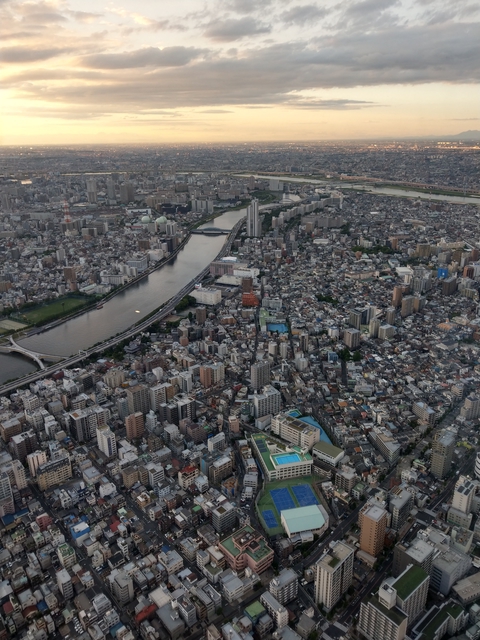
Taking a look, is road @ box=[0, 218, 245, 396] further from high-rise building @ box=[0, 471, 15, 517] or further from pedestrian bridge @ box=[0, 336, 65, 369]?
high-rise building @ box=[0, 471, 15, 517]

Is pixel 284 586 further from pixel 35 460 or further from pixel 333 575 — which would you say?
pixel 35 460

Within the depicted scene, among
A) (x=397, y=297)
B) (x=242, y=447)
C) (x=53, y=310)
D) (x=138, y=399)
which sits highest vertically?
(x=397, y=297)

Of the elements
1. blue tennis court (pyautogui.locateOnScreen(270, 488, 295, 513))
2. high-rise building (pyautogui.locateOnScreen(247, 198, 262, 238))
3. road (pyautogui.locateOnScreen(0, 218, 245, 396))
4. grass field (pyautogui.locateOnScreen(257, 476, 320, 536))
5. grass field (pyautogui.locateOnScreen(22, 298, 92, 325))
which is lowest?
grass field (pyautogui.locateOnScreen(257, 476, 320, 536))

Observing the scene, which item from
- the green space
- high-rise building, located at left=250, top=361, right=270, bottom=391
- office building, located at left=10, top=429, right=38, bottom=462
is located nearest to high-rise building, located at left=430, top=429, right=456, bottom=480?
high-rise building, located at left=250, top=361, right=270, bottom=391

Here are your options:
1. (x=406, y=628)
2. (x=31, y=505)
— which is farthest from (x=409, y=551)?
(x=31, y=505)

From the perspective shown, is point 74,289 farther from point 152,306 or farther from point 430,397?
point 430,397

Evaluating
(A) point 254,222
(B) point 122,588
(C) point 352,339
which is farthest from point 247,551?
(A) point 254,222
